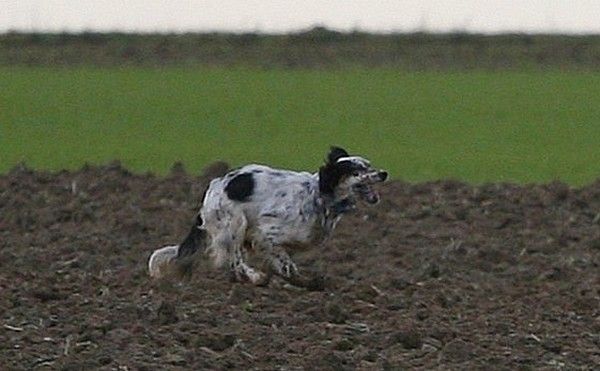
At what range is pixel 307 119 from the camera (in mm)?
31016

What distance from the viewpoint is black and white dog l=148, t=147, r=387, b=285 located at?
12484 mm

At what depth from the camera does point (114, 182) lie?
17.6m

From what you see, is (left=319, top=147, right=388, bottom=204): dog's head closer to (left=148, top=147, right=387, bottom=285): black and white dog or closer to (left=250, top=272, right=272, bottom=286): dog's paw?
(left=148, top=147, right=387, bottom=285): black and white dog

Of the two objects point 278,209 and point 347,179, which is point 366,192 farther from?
point 278,209

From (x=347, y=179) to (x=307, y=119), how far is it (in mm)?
18525

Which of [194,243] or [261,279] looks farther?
[194,243]

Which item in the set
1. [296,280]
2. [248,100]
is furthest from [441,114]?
[296,280]

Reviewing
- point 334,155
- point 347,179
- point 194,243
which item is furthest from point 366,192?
point 194,243

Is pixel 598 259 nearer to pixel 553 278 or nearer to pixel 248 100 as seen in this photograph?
pixel 553 278

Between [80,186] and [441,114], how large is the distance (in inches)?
606

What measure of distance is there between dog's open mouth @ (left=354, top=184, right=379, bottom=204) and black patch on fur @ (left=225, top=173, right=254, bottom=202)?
65 centimetres

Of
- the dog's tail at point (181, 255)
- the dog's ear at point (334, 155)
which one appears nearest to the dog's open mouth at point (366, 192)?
the dog's ear at point (334, 155)

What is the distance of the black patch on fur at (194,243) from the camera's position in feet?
41.9

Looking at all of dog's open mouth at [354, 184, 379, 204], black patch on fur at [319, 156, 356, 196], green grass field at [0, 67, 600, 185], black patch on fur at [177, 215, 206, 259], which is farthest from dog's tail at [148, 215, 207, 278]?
green grass field at [0, 67, 600, 185]
